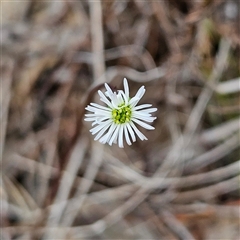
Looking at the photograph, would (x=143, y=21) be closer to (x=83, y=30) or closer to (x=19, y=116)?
(x=83, y=30)

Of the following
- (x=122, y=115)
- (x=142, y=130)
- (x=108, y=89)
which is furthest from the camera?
(x=142, y=130)

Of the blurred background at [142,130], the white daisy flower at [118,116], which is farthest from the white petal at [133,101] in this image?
the blurred background at [142,130]

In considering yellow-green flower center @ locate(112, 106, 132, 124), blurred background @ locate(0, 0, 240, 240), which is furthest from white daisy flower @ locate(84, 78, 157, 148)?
blurred background @ locate(0, 0, 240, 240)

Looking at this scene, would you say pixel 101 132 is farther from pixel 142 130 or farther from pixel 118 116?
pixel 142 130

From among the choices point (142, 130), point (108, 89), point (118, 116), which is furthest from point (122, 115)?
point (142, 130)

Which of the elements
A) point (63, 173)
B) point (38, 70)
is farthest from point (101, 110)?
point (38, 70)

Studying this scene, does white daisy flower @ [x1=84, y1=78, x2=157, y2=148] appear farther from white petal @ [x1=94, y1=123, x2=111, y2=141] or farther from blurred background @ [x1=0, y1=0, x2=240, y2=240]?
blurred background @ [x1=0, y1=0, x2=240, y2=240]
